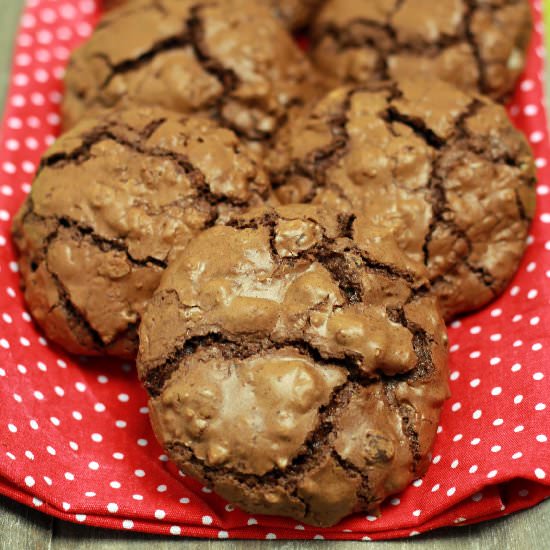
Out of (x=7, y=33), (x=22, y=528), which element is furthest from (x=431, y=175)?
(x=7, y=33)

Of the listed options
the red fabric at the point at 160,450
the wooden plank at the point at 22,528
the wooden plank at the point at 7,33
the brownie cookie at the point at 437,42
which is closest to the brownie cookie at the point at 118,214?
the red fabric at the point at 160,450

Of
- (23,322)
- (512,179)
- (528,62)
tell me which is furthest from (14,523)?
(528,62)

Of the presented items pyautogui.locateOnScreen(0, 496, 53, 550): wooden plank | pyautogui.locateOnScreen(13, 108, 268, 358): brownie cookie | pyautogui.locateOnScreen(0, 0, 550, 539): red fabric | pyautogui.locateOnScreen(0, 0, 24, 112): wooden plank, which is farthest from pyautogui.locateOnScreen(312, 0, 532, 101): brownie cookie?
pyautogui.locateOnScreen(0, 496, 53, 550): wooden plank

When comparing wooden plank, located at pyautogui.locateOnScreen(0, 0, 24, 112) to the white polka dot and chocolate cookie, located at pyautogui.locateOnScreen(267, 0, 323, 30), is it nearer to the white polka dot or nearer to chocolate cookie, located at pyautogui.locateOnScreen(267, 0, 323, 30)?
chocolate cookie, located at pyautogui.locateOnScreen(267, 0, 323, 30)

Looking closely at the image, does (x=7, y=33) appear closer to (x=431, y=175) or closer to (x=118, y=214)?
(x=118, y=214)

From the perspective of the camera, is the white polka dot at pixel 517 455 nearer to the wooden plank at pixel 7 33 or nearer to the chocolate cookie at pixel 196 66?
the chocolate cookie at pixel 196 66
